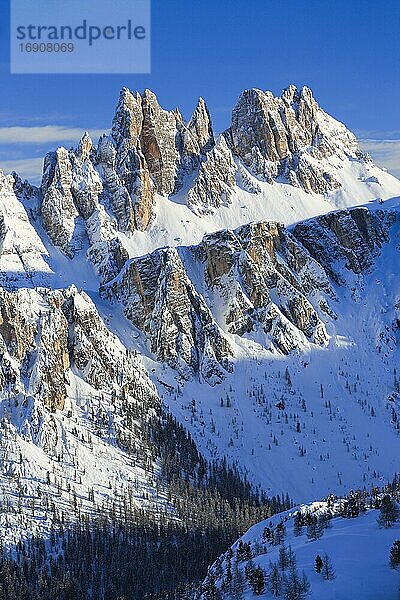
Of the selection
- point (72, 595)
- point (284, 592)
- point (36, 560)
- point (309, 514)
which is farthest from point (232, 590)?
point (36, 560)

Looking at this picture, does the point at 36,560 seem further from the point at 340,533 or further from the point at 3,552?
the point at 340,533

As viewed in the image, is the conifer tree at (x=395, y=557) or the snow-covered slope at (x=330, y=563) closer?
the snow-covered slope at (x=330, y=563)

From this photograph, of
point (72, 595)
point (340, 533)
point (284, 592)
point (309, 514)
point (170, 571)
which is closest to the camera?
point (284, 592)

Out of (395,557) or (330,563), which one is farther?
(330,563)

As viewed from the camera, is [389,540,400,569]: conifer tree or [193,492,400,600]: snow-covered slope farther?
[389,540,400,569]: conifer tree

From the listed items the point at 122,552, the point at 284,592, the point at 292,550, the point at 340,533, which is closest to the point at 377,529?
the point at 340,533

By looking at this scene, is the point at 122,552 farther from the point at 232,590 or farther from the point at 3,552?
the point at 232,590

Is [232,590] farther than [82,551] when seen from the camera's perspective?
No

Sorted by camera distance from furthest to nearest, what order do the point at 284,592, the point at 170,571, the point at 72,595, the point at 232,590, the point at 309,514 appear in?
the point at 170,571, the point at 72,595, the point at 309,514, the point at 232,590, the point at 284,592

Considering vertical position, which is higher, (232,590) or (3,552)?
(3,552)
